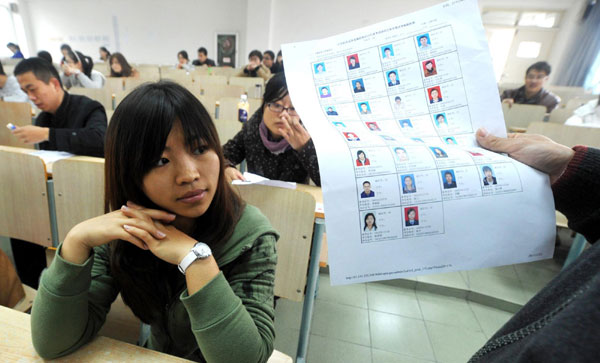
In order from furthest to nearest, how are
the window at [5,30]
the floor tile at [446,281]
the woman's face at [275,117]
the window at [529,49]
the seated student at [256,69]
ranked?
the window at [5,30] < the window at [529,49] < the seated student at [256,69] < the floor tile at [446,281] < the woman's face at [275,117]

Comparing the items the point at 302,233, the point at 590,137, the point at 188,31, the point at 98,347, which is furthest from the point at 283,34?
the point at 98,347

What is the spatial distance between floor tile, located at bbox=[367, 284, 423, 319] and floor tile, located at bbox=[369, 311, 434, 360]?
0.04m

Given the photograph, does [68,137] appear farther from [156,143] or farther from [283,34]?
[283,34]

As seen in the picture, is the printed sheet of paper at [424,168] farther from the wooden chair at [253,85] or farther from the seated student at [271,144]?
the wooden chair at [253,85]

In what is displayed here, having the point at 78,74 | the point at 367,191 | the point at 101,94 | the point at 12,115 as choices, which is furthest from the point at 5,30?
the point at 367,191

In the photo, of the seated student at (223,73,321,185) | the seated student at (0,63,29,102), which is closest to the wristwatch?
the seated student at (223,73,321,185)

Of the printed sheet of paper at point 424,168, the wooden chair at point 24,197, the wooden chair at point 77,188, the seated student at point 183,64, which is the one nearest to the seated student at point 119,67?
the seated student at point 183,64

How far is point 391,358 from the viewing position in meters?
1.35

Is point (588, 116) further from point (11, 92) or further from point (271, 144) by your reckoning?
point (11, 92)

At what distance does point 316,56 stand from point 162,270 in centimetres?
58

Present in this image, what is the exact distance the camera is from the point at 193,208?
541 mm

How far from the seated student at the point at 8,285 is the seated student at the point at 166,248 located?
1.72 ft

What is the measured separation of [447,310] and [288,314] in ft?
3.18

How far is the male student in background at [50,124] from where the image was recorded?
1.44 m
